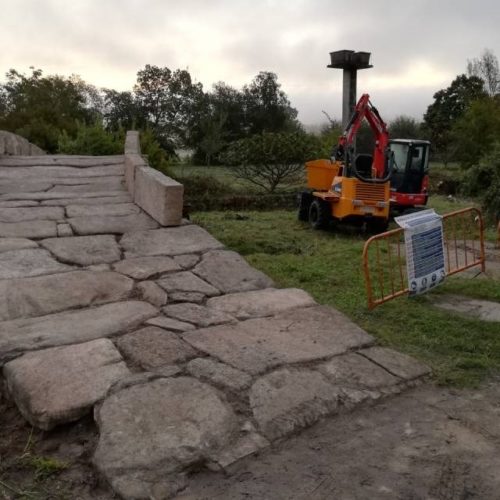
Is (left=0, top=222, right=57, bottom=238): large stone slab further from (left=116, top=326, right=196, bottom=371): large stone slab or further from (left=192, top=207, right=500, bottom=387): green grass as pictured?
(left=116, top=326, right=196, bottom=371): large stone slab

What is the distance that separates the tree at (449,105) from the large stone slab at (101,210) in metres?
34.9

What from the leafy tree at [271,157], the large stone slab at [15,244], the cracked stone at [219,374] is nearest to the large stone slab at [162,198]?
the large stone slab at [15,244]

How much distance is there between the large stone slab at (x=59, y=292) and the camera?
4.15 metres

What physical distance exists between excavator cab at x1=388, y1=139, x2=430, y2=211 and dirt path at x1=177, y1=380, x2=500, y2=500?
12156 millimetres

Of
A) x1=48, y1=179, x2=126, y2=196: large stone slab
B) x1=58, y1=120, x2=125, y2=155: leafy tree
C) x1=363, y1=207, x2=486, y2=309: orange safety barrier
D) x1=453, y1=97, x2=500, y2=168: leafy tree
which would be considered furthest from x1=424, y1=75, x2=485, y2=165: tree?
x1=48, y1=179, x2=126, y2=196: large stone slab

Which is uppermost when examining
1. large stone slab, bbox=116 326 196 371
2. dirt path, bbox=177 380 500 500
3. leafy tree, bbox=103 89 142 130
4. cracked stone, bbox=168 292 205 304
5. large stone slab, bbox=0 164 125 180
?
leafy tree, bbox=103 89 142 130

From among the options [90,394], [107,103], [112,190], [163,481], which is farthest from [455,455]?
[107,103]

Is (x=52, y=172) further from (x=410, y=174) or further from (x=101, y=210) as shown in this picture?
(x=410, y=174)

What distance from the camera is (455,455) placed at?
2688 millimetres

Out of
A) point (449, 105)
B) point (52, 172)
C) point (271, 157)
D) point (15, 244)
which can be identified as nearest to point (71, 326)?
point (15, 244)

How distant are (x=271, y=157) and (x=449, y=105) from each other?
1214 inches

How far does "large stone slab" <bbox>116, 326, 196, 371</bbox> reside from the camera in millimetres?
3367

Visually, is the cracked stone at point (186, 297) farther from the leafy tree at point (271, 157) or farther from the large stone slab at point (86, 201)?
the leafy tree at point (271, 157)

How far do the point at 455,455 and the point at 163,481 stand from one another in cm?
135
